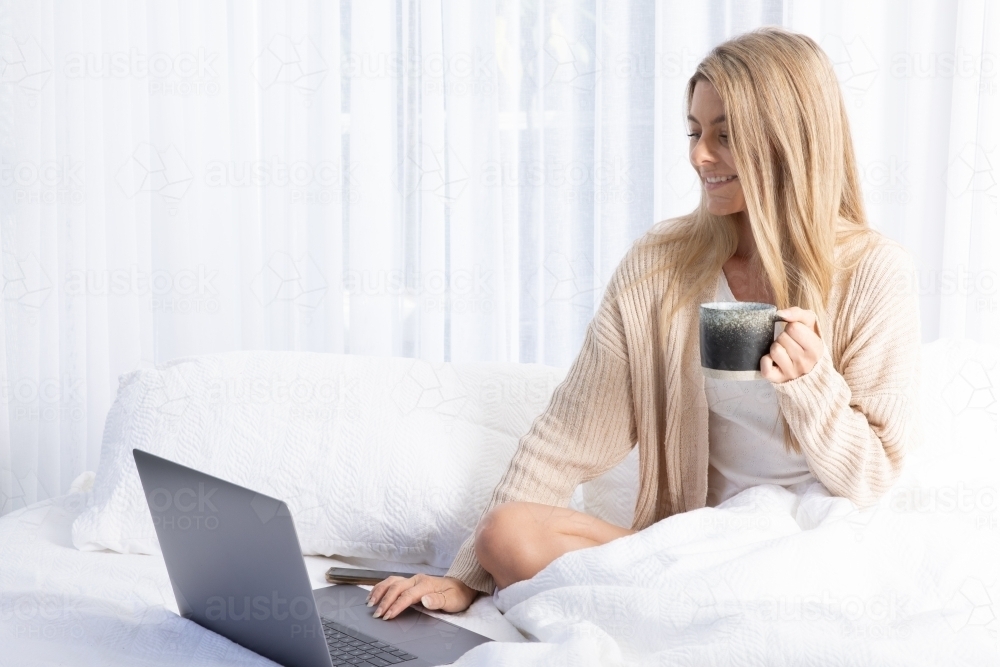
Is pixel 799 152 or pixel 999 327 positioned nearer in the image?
pixel 799 152

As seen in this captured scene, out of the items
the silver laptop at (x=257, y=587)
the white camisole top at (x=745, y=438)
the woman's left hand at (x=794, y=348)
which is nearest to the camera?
the silver laptop at (x=257, y=587)

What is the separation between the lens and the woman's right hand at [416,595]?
4.43ft

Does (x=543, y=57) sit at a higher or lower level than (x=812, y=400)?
higher

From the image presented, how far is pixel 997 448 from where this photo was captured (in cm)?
159

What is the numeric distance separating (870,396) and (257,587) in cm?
89

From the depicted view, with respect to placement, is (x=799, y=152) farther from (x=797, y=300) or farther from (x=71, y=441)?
(x=71, y=441)

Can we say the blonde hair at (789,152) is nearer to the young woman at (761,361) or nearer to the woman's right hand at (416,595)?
the young woman at (761,361)

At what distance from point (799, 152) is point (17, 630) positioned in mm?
1235

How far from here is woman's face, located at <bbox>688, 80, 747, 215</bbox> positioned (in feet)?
4.83

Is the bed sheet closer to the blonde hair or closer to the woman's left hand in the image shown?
the woman's left hand

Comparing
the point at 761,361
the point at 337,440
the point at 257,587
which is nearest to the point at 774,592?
the point at 761,361

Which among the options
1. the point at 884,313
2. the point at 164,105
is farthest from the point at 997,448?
the point at 164,105

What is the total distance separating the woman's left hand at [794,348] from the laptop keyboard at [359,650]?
0.57 meters

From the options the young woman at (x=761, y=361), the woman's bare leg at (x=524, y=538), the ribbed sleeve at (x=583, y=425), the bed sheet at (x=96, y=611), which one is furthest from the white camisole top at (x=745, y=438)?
the bed sheet at (x=96, y=611)
